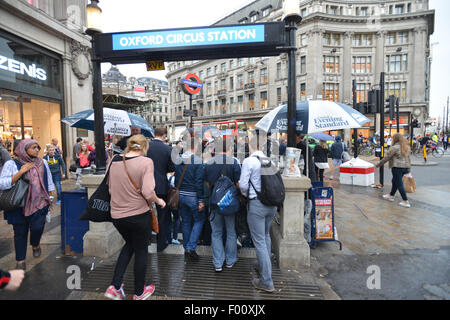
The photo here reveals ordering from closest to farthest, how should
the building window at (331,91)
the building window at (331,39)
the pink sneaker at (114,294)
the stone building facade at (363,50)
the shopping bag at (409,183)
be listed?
the pink sneaker at (114,294)
the shopping bag at (409,183)
the stone building facade at (363,50)
the building window at (331,39)
the building window at (331,91)

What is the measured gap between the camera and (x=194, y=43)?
3.92 m

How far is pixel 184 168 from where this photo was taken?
150 inches

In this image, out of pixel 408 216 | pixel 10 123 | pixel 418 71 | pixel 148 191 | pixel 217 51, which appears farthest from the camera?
pixel 418 71

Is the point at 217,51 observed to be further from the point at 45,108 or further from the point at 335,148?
the point at 45,108

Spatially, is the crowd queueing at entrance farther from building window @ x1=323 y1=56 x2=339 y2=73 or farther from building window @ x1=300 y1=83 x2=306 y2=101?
building window @ x1=323 y1=56 x2=339 y2=73

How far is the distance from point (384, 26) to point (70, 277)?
143 ft

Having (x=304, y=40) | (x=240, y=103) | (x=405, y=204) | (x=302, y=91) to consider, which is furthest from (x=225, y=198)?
(x=240, y=103)

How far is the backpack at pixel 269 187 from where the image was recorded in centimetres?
299

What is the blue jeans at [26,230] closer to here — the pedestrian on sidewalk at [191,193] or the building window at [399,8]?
the pedestrian on sidewalk at [191,193]

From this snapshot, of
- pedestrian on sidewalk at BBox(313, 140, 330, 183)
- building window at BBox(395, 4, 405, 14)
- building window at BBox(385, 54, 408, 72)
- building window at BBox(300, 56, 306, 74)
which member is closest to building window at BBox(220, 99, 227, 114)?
building window at BBox(300, 56, 306, 74)

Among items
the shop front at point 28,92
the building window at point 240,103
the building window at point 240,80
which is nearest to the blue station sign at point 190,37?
the shop front at point 28,92

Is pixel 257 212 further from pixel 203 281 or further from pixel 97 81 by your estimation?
pixel 97 81

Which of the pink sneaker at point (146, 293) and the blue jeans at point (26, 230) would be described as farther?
the blue jeans at point (26, 230)
